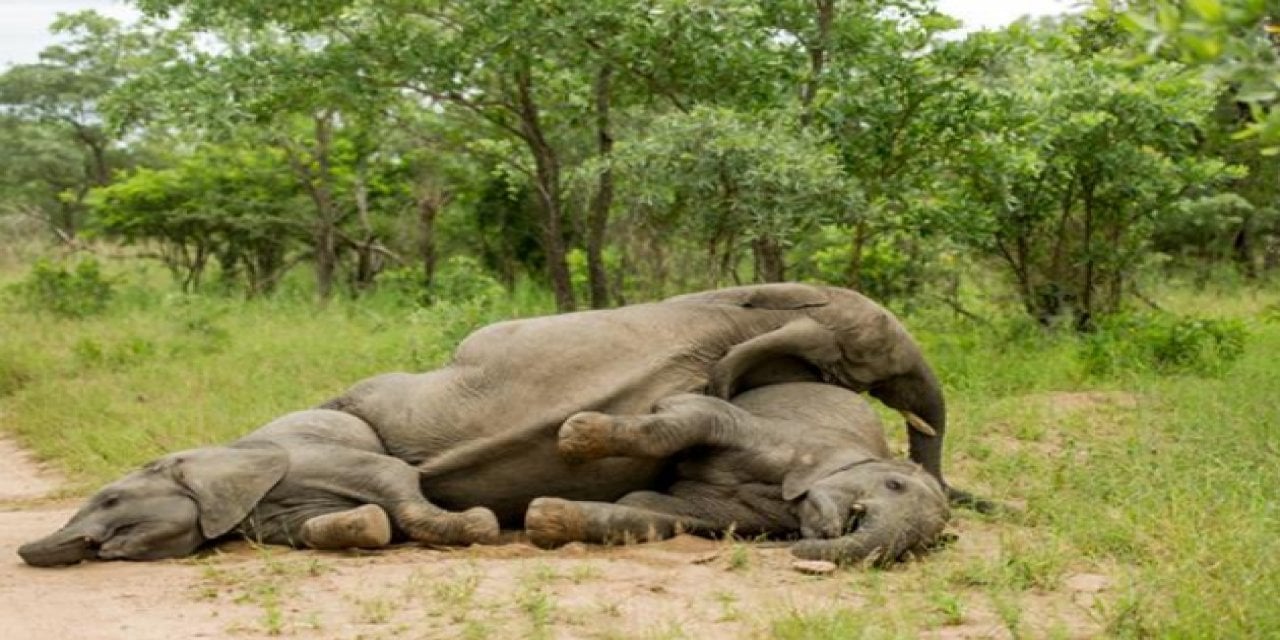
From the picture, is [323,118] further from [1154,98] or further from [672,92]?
[1154,98]

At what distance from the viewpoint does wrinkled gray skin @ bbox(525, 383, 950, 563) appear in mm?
5184

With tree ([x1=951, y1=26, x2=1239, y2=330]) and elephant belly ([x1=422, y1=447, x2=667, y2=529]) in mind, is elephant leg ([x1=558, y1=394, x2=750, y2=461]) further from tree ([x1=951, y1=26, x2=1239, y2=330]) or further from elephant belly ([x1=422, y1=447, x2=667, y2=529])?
tree ([x1=951, y1=26, x2=1239, y2=330])

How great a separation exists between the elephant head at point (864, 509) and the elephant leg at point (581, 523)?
1.93ft

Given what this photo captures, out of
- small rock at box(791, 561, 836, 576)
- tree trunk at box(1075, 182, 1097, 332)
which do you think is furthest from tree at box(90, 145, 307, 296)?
small rock at box(791, 561, 836, 576)

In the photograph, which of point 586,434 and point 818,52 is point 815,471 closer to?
point 586,434

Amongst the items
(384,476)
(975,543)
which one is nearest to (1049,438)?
(975,543)

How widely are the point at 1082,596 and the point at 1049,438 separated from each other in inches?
138

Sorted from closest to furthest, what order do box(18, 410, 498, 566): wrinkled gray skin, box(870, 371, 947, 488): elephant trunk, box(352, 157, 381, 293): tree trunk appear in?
box(18, 410, 498, 566): wrinkled gray skin → box(870, 371, 947, 488): elephant trunk → box(352, 157, 381, 293): tree trunk

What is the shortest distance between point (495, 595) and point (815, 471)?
153 centimetres

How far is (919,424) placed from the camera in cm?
617

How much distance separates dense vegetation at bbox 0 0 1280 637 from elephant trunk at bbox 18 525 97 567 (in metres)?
2.54

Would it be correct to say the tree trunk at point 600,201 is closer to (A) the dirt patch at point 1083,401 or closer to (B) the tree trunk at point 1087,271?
(A) the dirt patch at point 1083,401

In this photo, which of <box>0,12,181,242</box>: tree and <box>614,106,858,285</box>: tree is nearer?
<box>614,106,858,285</box>: tree

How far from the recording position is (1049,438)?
310 inches
